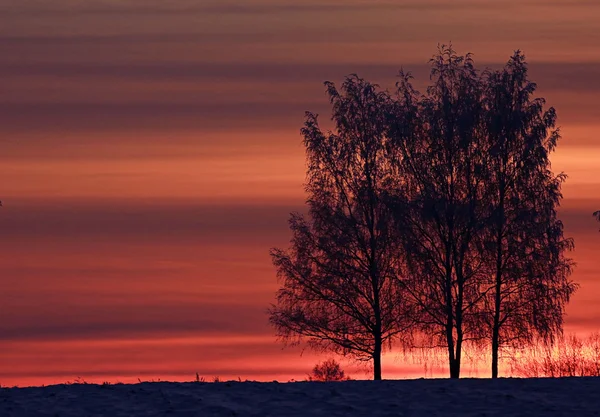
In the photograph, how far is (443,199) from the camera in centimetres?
4750

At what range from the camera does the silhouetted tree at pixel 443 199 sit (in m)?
47.1

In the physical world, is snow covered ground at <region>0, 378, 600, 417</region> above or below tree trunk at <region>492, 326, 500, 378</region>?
below

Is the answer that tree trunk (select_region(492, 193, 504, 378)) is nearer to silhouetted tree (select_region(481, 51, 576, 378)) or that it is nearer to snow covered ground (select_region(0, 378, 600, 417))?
silhouetted tree (select_region(481, 51, 576, 378))

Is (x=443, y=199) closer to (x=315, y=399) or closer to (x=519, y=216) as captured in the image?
(x=519, y=216)

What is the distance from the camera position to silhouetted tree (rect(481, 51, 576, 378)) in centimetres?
4672

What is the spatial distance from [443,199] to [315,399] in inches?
796

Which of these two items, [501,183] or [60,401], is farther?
[501,183]

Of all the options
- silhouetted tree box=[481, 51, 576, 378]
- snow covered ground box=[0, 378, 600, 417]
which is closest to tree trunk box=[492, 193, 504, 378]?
silhouetted tree box=[481, 51, 576, 378]

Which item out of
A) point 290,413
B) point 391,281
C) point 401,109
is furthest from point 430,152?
point 290,413

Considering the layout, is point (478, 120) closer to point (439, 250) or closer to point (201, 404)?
point (439, 250)

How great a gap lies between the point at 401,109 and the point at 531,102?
5.56m

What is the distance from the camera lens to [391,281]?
47781 millimetres

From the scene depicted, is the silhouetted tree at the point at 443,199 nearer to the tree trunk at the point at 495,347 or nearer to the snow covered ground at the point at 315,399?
the tree trunk at the point at 495,347

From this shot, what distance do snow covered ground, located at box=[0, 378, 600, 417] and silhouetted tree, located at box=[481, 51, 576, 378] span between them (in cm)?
1554
